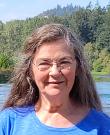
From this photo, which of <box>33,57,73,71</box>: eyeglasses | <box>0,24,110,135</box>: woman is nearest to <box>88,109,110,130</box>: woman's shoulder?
<box>0,24,110,135</box>: woman

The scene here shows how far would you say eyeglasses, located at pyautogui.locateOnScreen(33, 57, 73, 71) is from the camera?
2404mm

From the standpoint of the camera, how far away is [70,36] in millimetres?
2496

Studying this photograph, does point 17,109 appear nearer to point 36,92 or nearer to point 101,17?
point 36,92

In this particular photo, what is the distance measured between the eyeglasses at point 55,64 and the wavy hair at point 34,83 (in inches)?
Result: 3.5

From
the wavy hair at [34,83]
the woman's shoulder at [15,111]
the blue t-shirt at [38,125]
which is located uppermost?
the wavy hair at [34,83]

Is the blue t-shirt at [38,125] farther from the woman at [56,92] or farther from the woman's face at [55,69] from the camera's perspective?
the woman's face at [55,69]

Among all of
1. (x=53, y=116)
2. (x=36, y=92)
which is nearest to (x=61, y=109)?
(x=53, y=116)

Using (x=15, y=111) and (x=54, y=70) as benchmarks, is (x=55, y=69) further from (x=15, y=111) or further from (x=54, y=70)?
(x=15, y=111)

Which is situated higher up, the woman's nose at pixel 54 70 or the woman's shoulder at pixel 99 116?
the woman's nose at pixel 54 70

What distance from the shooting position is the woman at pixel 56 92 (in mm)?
2414

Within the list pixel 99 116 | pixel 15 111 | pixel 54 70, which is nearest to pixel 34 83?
pixel 15 111

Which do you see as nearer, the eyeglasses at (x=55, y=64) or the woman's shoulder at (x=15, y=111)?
the eyeglasses at (x=55, y=64)

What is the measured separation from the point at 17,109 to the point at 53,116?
21 cm

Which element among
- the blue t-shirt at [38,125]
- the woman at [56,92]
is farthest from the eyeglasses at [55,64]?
the blue t-shirt at [38,125]
